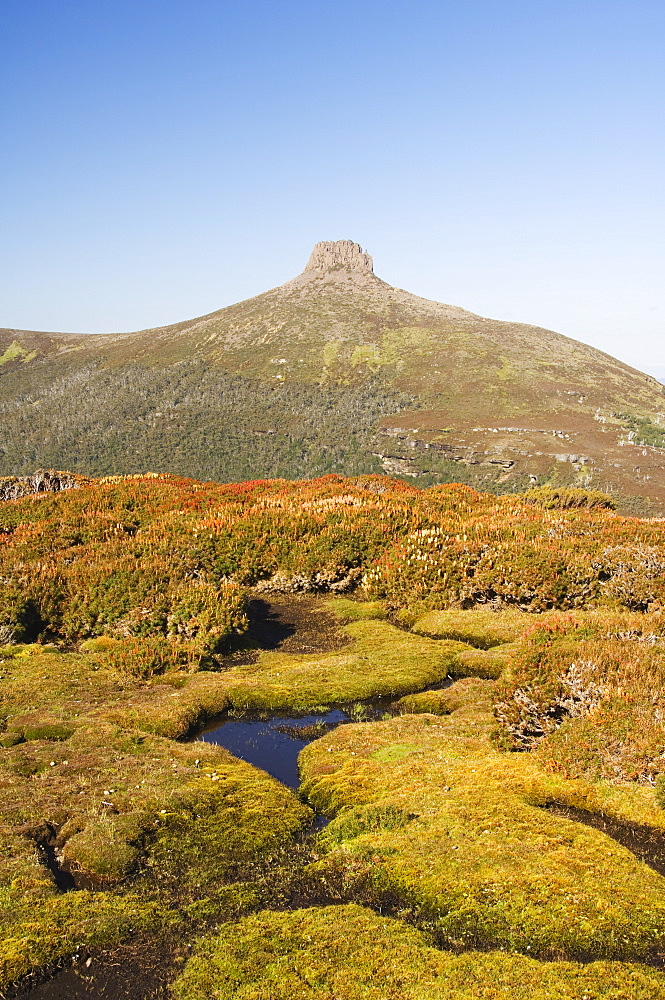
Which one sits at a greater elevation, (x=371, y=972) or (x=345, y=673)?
(x=371, y=972)

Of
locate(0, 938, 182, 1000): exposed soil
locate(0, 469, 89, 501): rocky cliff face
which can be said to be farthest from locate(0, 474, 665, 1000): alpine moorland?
locate(0, 469, 89, 501): rocky cliff face

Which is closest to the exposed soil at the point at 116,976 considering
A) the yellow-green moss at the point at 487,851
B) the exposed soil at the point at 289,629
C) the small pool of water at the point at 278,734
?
the yellow-green moss at the point at 487,851

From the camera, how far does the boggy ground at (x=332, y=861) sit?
4.95 meters

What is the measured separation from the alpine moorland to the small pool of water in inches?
2.8

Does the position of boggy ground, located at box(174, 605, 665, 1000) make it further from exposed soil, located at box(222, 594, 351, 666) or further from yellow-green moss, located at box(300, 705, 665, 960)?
exposed soil, located at box(222, 594, 351, 666)

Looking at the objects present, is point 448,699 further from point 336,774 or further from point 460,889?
point 460,889

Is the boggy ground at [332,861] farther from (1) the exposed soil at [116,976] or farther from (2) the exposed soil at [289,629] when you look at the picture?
(2) the exposed soil at [289,629]

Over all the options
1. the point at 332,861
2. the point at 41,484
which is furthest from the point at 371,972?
the point at 41,484

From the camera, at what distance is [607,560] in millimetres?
17188

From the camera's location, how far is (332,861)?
650 cm

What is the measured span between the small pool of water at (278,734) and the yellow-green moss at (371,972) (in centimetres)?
327

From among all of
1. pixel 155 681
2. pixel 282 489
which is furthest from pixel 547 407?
pixel 155 681

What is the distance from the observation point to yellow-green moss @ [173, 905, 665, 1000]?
466cm

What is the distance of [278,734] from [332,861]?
371 centimetres
